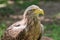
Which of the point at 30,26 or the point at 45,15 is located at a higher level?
the point at 30,26

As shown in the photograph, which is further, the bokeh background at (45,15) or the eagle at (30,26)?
the bokeh background at (45,15)

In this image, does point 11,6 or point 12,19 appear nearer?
point 12,19

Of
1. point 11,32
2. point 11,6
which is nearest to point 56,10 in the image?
point 11,6

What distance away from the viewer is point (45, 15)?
10633 millimetres

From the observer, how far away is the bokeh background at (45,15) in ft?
27.8

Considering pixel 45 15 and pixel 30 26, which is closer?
pixel 30 26

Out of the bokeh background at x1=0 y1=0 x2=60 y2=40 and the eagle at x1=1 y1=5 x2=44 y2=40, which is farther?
the bokeh background at x1=0 y1=0 x2=60 y2=40

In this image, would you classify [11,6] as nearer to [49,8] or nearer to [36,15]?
[49,8]

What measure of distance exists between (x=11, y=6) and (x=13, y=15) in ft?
4.14

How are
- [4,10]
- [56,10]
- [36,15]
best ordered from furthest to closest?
1. [56,10]
2. [4,10]
3. [36,15]

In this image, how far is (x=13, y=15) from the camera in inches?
410

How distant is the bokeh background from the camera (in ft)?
27.8

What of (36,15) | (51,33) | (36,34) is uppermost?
(36,15)

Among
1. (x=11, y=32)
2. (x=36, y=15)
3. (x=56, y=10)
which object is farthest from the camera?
(x=56, y=10)
